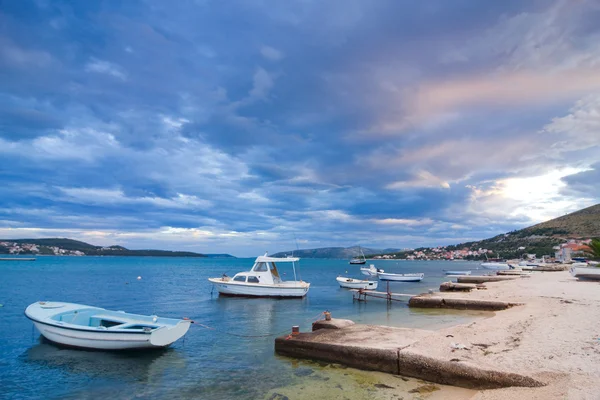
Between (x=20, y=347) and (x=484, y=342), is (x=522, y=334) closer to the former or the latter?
(x=484, y=342)

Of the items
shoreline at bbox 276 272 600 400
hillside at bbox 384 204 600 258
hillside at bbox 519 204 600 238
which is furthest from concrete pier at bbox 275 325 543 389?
hillside at bbox 519 204 600 238

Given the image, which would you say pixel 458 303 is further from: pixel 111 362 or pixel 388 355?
pixel 111 362

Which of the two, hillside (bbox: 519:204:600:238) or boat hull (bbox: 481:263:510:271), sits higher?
hillside (bbox: 519:204:600:238)

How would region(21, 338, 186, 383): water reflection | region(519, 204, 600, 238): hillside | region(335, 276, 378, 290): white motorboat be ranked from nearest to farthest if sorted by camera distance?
region(21, 338, 186, 383): water reflection, region(335, 276, 378, 290): white motorboat, region(519, 204, 600, 238): hillside

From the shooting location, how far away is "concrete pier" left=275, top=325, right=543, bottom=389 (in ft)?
29.7

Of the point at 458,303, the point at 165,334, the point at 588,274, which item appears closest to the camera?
the point at 165,334

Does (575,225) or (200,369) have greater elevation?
(575,225)

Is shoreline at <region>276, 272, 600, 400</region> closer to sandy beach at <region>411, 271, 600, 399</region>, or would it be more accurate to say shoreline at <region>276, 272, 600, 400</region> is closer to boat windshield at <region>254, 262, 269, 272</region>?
sandy beach at <region>411, 271, 600, 399</region>

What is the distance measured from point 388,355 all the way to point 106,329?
11.0 m

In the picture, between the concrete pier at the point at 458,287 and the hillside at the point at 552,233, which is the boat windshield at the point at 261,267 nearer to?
the concrete pier at the point at 458,287

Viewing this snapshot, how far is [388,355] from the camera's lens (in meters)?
11.0

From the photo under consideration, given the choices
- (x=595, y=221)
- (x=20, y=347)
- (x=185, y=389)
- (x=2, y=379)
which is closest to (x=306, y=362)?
(x=185, y=389)

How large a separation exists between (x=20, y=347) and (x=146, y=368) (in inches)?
300

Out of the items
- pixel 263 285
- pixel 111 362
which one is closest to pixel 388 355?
pixel 111 362
